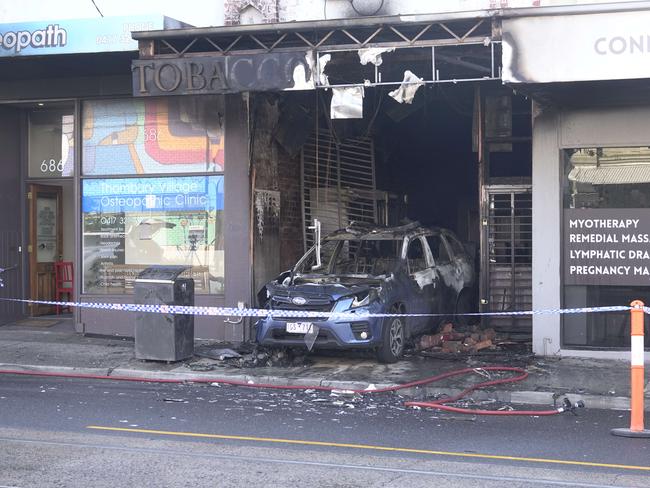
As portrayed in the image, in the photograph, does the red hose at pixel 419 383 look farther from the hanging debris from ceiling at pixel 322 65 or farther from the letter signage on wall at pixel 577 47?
the hanging debris from ceiling at pixel 322 65

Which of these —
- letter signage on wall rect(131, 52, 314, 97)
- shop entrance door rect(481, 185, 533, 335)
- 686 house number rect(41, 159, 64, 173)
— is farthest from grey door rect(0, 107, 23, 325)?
shop entrance door rect(481, 185, 533, 335)

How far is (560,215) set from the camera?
451 inches

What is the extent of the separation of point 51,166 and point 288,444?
32.6 feet

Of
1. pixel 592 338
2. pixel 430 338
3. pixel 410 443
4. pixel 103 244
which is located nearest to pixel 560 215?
pixel 592 338

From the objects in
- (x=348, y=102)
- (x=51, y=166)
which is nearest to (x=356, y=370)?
(x=348, y=102)

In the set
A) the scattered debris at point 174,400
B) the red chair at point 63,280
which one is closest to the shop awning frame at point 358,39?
the scattered debris at point 174,400

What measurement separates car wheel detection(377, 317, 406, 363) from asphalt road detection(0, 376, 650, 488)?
1522 millimetres

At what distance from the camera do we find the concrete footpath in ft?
30.3

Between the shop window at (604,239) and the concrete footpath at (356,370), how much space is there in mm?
564

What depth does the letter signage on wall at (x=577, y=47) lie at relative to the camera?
9.50 m

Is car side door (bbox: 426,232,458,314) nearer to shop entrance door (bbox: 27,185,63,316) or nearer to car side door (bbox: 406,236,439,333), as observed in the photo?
car side door (bbox: 406,236,439,333)

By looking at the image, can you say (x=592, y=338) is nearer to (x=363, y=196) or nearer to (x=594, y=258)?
(x=594, y=258)

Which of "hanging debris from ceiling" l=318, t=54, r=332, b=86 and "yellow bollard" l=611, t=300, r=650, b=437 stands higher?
"hanging debris from ceiling" l=318, t=54, r=332, b=86

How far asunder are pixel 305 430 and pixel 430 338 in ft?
15.8
